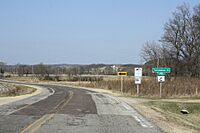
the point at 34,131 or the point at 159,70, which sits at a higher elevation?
the point at 159,70

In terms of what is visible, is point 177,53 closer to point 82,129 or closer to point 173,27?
point 173,27

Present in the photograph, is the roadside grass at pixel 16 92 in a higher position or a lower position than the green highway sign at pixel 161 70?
lower

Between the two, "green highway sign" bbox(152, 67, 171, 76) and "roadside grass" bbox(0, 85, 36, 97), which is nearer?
"green highway sign" bbox(152, 67, 171, 76)

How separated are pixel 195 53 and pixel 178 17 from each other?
8966 mm

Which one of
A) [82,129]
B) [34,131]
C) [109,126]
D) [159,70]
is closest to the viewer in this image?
[34,131]

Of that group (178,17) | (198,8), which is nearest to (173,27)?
(178,17)

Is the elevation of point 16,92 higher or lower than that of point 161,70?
lower

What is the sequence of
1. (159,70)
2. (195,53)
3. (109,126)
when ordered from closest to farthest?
(109,126), (159,70), (195,53)

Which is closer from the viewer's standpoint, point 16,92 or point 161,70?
point 161,70

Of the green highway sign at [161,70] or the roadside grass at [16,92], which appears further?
the roadside grass at [16,92]

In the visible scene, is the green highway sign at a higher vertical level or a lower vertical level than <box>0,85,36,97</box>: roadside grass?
higher

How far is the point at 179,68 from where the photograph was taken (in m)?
74.8

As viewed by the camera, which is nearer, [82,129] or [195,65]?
[82,129]

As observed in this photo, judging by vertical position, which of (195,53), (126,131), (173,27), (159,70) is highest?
(173,27)
